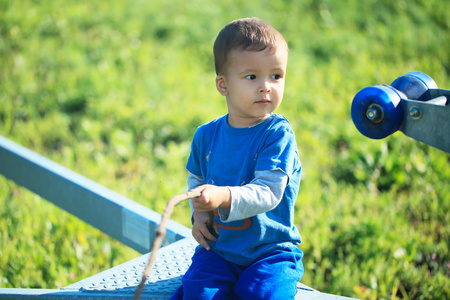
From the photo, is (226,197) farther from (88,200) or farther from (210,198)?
(88,200)

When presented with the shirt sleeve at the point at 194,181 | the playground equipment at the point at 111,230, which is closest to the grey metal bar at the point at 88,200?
the playground equipment at the point at 111,230

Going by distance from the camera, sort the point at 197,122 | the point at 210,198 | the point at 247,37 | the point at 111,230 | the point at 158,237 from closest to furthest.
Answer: the point at 158,237
the point at 210,198
the point at 247,37
the point at 111,230
the point at 197,122

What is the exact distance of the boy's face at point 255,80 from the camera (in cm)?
159

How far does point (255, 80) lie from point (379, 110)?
40cm

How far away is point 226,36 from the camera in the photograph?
1624 millimetres

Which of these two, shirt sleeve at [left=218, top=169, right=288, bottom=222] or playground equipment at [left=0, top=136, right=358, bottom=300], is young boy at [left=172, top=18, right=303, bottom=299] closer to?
shirt sleeve at [left=218, top=169, right=288, bottom=222]

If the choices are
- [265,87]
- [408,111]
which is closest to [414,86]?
[408,111]

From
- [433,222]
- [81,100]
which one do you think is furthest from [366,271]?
[81,100]

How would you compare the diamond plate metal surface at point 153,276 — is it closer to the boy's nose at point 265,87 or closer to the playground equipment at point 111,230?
the playground equipment at point 111,230

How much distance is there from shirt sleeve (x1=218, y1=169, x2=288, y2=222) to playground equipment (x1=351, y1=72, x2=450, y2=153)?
1.18 feet

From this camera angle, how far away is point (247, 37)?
1.58m

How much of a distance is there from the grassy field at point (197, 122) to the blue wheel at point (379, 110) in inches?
41.7

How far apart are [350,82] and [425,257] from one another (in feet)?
8.45

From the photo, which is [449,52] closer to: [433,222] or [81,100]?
[433,222]
